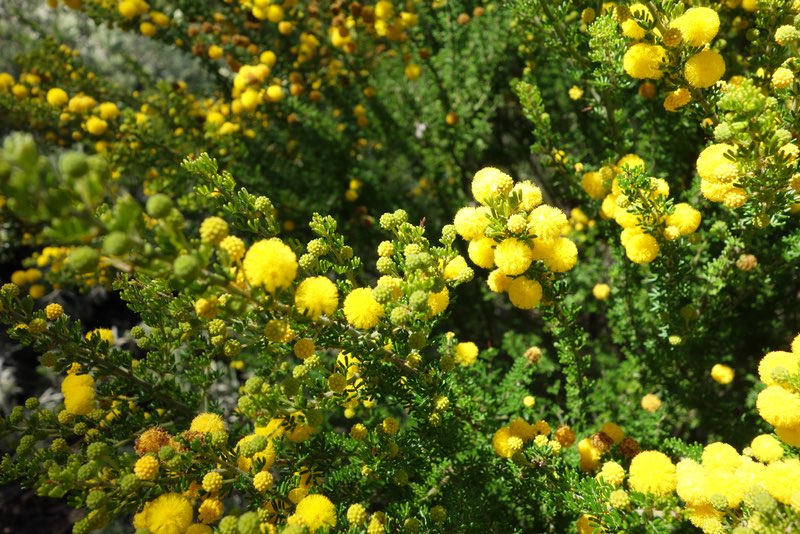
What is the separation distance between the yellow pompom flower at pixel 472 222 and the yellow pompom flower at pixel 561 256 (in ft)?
0.87

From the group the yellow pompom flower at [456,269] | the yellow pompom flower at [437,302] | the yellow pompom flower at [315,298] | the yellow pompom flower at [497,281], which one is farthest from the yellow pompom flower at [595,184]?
the yellow pompom flower at [315,298]

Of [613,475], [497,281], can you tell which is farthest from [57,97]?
[613,475]

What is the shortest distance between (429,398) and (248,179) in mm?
2617

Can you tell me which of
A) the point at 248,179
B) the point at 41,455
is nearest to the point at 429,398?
the point at 41,455

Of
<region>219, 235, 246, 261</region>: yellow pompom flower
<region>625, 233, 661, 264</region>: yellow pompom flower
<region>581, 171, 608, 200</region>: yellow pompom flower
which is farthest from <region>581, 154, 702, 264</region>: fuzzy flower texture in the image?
<region>219, 235, 246, 261</region>: yellow pompom flower

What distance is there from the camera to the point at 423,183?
4.79 meters

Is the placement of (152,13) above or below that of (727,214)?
above

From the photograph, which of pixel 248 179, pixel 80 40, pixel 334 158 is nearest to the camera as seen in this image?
pixel 248 179

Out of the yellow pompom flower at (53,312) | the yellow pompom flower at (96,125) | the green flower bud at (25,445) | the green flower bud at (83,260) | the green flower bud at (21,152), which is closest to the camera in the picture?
the green flower bud at (21,152)

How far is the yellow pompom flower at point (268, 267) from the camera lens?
4.62ft

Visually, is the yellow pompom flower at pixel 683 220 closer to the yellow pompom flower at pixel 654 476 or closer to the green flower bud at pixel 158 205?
the yellow pompom flower at pixel 654 476

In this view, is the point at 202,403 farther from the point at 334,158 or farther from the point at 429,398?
the point at 334,158

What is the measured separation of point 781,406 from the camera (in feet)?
4.85

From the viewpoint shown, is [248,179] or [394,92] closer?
[248,179]
